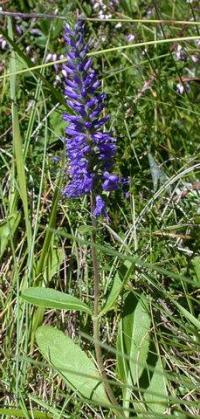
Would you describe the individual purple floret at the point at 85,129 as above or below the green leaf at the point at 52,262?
above

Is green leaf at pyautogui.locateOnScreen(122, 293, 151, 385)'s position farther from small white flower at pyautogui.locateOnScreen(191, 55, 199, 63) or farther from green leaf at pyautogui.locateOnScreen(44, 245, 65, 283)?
small white flower at pyautogui.locateOnScreen(191, 55, 199, 63)

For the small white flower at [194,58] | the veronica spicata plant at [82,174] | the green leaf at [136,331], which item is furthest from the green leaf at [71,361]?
the small white flower at [194,58]

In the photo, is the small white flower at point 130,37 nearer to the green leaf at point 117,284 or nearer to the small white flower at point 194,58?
the small white flower at point 194,58

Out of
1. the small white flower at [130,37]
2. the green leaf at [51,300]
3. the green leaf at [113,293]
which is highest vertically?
the small white flower at [130,37]

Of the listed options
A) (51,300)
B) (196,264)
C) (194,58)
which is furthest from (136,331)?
(194,58)

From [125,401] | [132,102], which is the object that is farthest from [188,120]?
[125,401]

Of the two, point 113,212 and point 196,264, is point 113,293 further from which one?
point 113,212
